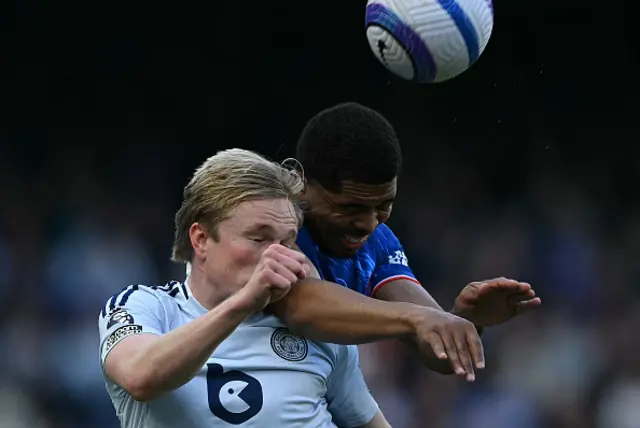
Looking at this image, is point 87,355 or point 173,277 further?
point 173,277

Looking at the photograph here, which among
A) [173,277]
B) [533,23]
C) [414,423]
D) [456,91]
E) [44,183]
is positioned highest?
[533,23]

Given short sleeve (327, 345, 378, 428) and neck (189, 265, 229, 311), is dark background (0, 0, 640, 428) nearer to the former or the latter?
short sleeve (327, 345, 378, 428)

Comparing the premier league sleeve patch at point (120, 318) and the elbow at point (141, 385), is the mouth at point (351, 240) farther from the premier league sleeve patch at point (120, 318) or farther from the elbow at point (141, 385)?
the elbow at point (141, 385)

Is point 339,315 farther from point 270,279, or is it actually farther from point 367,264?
point 367,264

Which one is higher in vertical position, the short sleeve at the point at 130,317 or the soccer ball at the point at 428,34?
the soccer ball at the point at 428,34

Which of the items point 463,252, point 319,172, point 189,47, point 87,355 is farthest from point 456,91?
point 319,172

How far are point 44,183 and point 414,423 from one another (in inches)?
132

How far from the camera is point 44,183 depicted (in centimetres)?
883

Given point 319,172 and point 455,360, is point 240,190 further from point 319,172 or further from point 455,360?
point 455,360

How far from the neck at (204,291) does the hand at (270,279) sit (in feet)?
1.81

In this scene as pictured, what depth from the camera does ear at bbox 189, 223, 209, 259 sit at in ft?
12.4

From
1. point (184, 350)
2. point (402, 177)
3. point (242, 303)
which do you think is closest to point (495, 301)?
point (242, 303)

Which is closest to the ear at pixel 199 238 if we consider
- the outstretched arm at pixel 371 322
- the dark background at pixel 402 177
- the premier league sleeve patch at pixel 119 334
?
the outstretched arm at pixel 371 322

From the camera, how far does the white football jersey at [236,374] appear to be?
→ 3.53 meters
